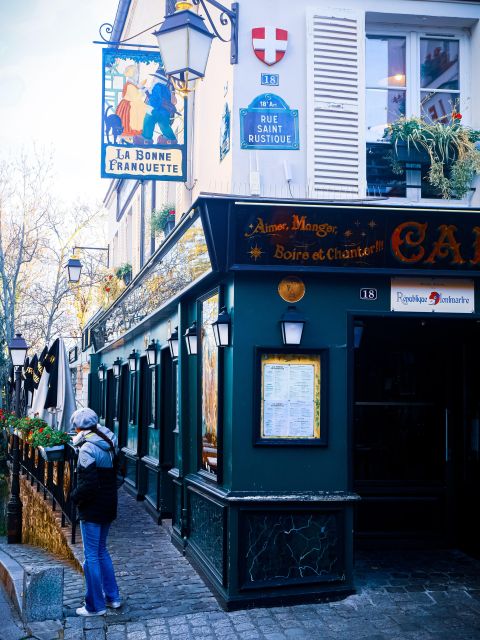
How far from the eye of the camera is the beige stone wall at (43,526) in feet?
32.9

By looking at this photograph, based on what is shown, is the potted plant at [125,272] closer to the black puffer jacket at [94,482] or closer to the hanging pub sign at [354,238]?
the hanging pub sign at [354,238]

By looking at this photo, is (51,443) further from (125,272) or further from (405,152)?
(125,272)

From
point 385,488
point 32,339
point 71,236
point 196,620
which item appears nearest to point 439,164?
point 385,488

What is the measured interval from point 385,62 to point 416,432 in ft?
14.8

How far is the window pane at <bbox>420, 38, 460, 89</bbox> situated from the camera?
8609mm

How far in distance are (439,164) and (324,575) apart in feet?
14.3

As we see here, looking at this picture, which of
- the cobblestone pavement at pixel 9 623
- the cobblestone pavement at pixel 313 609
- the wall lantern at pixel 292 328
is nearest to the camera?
the cobblestone pavement at pixel 313 609

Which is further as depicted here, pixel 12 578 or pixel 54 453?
pixel 54 453

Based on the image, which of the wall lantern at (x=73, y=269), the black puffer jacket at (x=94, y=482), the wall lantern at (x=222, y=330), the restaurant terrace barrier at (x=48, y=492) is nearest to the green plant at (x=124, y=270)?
the wall lantern at (x=73, y=269)

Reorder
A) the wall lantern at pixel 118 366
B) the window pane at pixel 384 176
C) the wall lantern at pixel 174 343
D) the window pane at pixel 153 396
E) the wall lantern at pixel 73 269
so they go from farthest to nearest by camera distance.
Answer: the wall lantern at pixel 73 269 < the wall lantern at pixel 118 366 < the window pane at pixel 153 396 < the wall lantern at pixel 174 343 < the window pane at pixel 384 176

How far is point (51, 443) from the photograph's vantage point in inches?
449

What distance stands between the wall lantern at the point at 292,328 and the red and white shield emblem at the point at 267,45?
2807mm

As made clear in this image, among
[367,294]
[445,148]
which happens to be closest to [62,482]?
[367,294]

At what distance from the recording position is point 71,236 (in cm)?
2942
